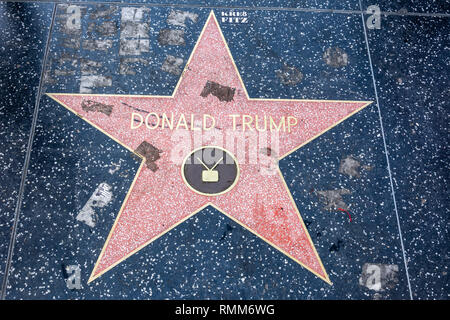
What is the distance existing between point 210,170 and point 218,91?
19.3 inches

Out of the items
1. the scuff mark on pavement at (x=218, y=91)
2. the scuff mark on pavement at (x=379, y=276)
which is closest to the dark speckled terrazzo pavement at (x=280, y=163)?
the scuff mark on pavement at (x=379, y=276)

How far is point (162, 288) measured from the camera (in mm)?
1868

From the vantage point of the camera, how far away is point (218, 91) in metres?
2.21

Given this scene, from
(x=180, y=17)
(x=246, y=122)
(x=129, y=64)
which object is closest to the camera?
(x=246, y=122)

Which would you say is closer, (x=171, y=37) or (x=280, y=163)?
(x=280, y=163)

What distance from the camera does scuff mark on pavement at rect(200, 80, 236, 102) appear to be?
220 centimetres

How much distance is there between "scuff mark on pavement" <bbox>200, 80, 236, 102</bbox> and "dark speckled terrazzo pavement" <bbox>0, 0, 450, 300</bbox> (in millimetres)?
125

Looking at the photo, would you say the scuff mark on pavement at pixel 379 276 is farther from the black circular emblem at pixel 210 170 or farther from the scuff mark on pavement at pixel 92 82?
the scuff mark on pavement at pixel 92 82

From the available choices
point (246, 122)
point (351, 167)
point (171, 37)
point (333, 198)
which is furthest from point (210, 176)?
point (171, 37)

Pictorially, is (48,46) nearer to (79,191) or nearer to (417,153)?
(79,191)

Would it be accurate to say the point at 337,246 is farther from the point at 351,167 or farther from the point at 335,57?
the point at 335,57

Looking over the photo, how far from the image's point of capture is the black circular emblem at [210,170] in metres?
2.03

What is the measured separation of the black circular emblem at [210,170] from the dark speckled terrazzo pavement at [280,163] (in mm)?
143
